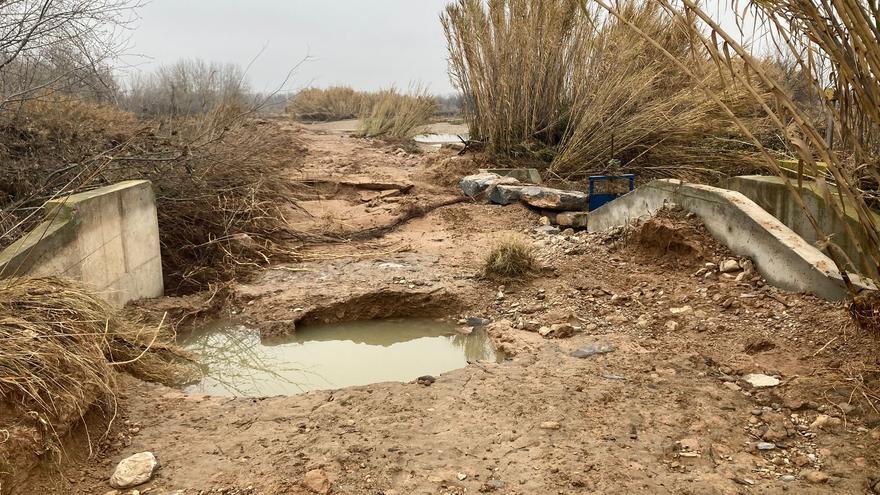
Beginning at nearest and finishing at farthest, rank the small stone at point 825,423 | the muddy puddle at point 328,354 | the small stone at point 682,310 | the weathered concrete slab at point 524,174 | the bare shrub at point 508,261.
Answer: the small stone at point 825,423 → the muddy puddle at point 328,354 → the small stone at point 682,310 → the bare shrub at point 508,261 → the weathered concrete slab at point 524,174

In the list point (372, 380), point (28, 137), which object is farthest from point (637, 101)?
point (28, 137)

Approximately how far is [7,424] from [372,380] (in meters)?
2.08

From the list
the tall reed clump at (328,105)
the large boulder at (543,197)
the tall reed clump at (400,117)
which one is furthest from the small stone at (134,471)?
the tall reed clump at (328,105)

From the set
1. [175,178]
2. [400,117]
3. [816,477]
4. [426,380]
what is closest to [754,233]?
[816,477]

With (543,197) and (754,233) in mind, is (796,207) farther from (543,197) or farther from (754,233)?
(543,197)

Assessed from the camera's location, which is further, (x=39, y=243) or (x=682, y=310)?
(x=682, y=310)

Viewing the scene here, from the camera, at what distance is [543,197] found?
27.8 feet

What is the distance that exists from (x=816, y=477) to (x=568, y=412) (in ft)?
3.59

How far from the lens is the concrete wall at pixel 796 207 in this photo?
5070 mm

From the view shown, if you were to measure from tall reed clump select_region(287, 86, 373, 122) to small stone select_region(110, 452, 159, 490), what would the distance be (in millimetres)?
25489

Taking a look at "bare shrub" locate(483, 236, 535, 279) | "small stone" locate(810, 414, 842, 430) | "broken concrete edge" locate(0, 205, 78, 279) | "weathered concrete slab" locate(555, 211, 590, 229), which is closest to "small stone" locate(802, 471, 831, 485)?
"small stone" locate(810, 414, 842, 430)

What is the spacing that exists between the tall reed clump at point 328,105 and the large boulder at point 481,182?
1853cm

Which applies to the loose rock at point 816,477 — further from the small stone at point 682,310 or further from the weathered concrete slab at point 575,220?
the weathered concrete slab at point 575,220

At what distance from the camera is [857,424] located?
3.07 meters
